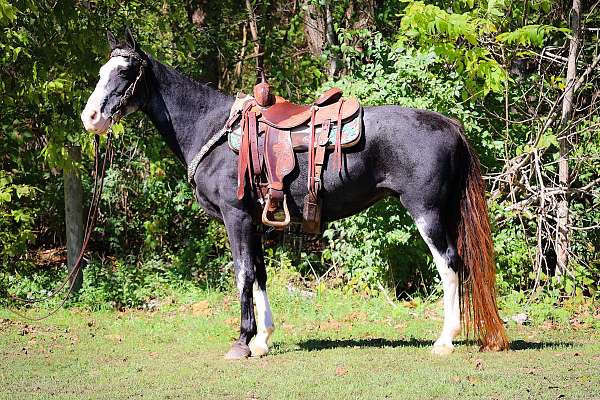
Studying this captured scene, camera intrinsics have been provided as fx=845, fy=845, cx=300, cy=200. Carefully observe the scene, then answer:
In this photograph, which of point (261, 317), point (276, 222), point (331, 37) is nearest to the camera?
point (276, 222)

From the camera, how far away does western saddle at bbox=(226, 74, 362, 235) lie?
6.21 m

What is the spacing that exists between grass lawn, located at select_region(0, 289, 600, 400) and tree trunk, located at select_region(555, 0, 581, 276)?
124cm

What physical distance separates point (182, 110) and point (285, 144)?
3.01 ft

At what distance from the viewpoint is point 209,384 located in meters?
5.47

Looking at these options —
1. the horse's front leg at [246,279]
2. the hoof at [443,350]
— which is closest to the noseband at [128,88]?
the horse's front leg at [246,279]

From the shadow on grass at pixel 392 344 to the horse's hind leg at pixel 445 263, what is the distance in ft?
1.27

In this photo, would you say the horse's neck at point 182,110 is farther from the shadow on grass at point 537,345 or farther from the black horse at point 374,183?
the shadow on grass at point 537,345

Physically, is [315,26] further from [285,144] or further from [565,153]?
[285,144]

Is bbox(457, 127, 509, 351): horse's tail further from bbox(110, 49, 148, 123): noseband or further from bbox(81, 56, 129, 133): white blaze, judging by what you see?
bbox(81, 56, 129, 133): white blaze

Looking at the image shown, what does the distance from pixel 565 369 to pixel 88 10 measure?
22.1 ft

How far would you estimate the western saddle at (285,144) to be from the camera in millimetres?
6207

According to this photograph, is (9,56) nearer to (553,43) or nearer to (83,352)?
(83,352)

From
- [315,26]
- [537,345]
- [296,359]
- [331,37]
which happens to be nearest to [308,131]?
[296,359]

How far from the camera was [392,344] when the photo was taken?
6.88 meters
